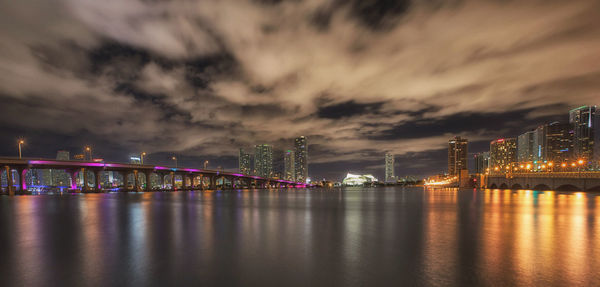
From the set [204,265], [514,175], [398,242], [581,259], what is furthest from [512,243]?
[514,175]

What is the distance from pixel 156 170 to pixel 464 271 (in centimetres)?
13752

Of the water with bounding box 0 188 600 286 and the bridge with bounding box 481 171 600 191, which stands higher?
the water with bounding box 0 188 600 286

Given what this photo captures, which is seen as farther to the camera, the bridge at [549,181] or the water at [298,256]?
the bridge at [549,181]

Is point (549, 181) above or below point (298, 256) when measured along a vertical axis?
below

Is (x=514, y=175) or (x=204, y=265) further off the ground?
(x=204, y=265)

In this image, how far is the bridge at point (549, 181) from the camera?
9499 cm

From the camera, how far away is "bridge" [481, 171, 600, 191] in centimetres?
9499

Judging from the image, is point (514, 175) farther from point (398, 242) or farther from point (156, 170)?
point (156, 170)

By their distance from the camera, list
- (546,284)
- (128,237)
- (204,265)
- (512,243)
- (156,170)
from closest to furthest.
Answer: (546,284), (204,265), (512,243), (128,237), (156,170)

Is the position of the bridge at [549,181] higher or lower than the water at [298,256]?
lower

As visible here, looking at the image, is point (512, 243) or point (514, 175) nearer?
point (512, 243)

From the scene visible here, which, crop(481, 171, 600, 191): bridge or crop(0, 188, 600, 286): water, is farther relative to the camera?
crop(481, 171, 600, 191): bridge

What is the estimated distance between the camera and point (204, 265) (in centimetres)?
1268

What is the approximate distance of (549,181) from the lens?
111062 millimetres
